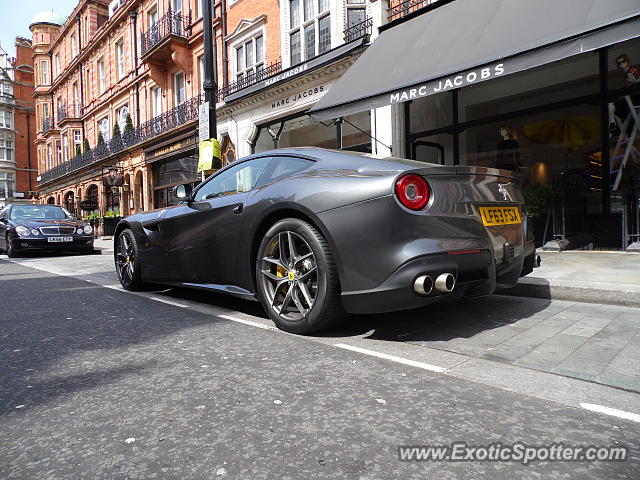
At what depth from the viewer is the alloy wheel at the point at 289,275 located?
A: 119 inches

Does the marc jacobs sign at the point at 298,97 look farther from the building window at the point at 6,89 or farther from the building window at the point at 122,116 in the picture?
the building window at the point at 6,89

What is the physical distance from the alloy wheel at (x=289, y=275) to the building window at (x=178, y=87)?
57.3ft

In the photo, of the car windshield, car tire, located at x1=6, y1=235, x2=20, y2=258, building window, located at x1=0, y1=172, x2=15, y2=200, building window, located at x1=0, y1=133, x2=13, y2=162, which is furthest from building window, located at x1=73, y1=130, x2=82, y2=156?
building window, located at x1=0, y1=133, x2=13, y2=162

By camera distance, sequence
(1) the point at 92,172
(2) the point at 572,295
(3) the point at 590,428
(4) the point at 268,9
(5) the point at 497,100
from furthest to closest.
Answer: (1) the point at 92,172, (4) the point at 268,9, (5) the point at 497,100, (2) the point at 572,295, (3) the point at 590,428

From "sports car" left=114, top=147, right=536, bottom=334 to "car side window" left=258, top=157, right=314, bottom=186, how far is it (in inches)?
0.4

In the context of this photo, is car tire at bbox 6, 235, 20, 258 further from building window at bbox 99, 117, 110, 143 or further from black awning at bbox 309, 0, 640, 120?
building window at bbox 99, 117, 110, 143

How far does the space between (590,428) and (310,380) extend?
1.19m

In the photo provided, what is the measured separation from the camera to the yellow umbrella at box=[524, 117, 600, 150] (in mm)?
8875

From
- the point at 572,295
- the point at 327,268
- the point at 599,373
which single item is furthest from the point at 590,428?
the point at 572,295

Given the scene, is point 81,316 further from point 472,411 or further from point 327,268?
point 472,411

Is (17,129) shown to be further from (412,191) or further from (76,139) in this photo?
(412,191)

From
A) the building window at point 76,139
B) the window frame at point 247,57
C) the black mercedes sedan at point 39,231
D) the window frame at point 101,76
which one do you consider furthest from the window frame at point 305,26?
the building window at point 76,139

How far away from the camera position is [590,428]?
5.55 feet

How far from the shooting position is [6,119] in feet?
172
